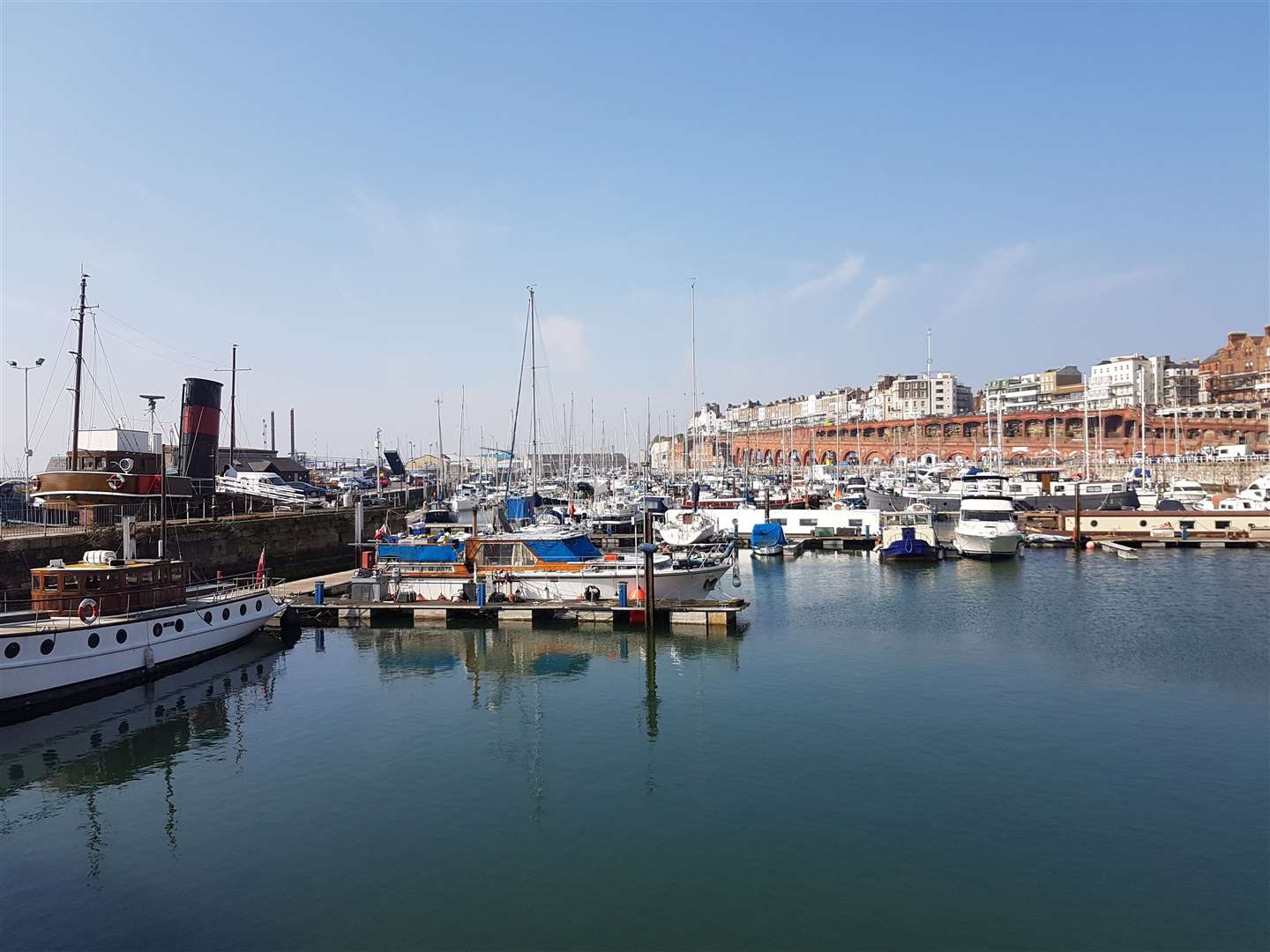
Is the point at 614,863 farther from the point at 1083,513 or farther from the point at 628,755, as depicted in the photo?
the point at 1083,513

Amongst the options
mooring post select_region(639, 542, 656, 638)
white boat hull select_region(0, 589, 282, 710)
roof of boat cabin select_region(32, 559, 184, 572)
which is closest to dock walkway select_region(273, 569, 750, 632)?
mooring post select_region(639, 542, 656, 638)

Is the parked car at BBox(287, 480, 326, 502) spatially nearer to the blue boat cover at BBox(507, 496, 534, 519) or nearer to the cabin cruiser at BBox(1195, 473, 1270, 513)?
the blue boat cover at BBox(507, 496, 534, 519)

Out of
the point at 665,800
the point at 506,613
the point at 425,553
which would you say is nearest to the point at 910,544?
the point at 506,613

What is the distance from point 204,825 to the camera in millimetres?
15594

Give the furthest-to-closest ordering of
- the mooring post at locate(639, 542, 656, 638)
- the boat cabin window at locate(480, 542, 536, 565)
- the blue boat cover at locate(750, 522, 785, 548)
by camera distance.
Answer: the blue boat cover at locate(750, 522, 785, 548) < the boat cabin window at locate(480, 542, 536, 565) < the mooring post at locate(639, 542, 656, 638)

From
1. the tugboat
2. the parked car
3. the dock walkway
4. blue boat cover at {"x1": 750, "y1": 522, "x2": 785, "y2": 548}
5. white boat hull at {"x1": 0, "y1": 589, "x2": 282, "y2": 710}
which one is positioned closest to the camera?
white boat hull at {"x1": 0, "y1": 589, "x2": 282, "y2": 710}

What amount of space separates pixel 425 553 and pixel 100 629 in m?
13.8

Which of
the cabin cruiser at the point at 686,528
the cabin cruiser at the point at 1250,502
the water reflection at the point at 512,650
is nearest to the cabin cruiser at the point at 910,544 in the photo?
the cabin cruiser at the point at 686,528

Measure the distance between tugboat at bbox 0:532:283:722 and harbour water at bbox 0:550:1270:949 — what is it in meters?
0.81

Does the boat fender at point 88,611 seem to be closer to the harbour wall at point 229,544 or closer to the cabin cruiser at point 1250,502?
the harbour wall at point 229,544

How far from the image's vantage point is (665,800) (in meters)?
16.4

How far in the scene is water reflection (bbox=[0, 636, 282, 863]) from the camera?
16969mm

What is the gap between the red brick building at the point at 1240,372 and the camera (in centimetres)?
14250

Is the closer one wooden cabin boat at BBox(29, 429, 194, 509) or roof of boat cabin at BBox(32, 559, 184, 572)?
roof of boat cabin at BBox(32, 559, 184, 572)
